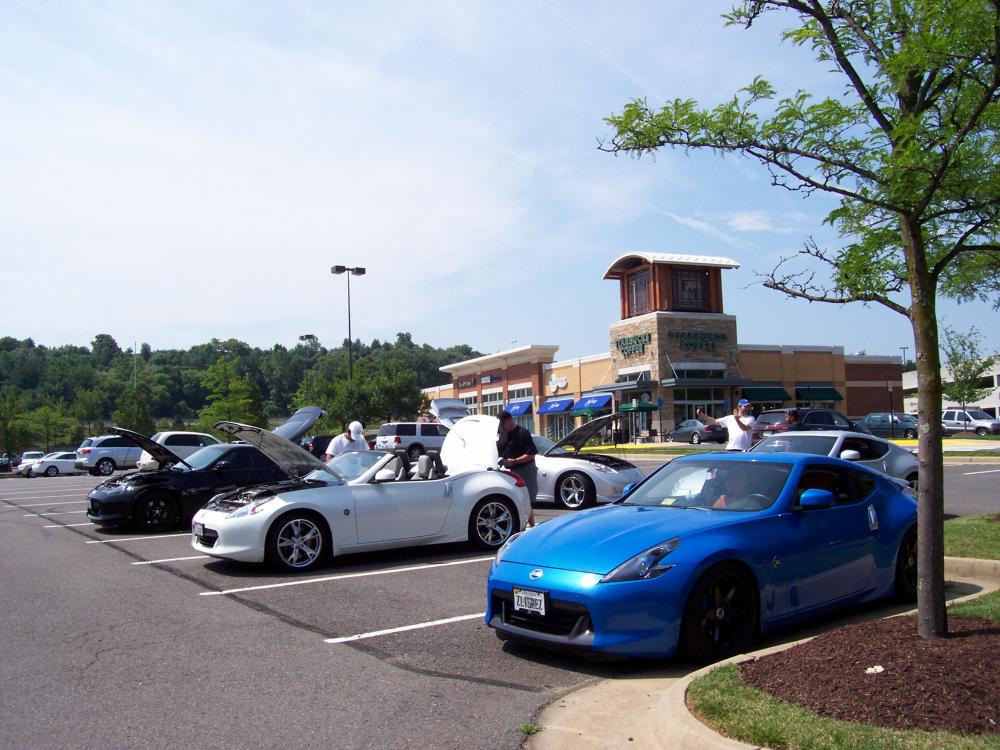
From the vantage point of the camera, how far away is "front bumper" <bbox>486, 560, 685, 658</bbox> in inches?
196

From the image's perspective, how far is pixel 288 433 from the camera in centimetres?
1272

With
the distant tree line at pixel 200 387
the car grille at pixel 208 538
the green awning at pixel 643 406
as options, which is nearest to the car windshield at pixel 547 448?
the car grille at pixel 208 538

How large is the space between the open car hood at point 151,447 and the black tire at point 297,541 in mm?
3731

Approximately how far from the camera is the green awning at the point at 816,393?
55062 mm

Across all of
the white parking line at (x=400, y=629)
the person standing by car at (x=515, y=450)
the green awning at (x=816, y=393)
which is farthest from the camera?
the green awning at (x=816, y=393)

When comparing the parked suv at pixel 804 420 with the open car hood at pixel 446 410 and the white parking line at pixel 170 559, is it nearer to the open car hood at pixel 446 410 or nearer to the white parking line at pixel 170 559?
the open car hood at pixel 446 410

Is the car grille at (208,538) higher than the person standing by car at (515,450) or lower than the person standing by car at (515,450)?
lower

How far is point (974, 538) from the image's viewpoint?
864 cm

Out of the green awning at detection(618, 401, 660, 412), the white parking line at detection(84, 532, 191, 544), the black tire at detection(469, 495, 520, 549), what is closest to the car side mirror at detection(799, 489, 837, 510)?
the black tire at detection(469, 495, 520, 549)

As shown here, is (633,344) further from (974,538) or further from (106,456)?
(974,538)

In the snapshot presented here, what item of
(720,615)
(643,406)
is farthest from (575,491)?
(643,406)

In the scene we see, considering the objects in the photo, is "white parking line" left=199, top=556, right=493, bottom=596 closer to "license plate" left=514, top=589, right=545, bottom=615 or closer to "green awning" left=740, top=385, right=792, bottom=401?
"license plate" left=514, top=589, right=545, bottom=615

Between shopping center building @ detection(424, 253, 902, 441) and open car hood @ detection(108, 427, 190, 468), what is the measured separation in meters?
36.9

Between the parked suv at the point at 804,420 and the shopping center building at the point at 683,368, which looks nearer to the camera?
the parked suv at the point at 804,420
